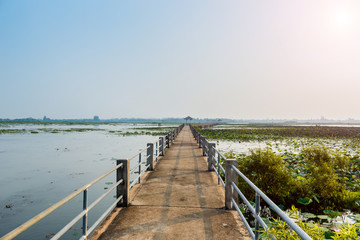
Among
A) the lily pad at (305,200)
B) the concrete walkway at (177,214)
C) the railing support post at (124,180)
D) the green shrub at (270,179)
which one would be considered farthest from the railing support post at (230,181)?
the lily pad at (305,200)

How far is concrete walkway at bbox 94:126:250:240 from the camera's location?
4.25 m

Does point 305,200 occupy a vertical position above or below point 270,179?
below

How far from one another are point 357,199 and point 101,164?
16.3 m

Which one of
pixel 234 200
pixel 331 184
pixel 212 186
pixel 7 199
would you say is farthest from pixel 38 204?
pixel 331 184

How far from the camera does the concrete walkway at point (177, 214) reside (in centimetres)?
425

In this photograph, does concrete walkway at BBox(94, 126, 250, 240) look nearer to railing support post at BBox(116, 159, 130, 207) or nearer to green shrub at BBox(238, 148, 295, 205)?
railing support post at BBox(116, 159, 130, 207)

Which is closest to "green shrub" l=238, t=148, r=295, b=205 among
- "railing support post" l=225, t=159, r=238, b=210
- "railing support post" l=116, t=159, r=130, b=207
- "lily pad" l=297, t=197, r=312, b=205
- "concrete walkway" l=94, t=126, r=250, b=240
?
"lily pad" l=297, t=197, r=312, b=205

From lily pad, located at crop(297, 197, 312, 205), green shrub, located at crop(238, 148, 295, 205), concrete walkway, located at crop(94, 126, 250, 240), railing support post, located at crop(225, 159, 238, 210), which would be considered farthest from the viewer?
green shrub, located at crop(238, 148, 295, 205)

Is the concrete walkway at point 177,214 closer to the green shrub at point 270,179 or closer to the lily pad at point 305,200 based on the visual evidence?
the green shrub at point 270,179

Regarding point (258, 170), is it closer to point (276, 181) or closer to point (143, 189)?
point (276, 181)

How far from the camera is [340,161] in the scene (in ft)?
37.6

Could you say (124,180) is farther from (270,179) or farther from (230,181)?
(270,179)

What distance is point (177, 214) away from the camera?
17.0 feet

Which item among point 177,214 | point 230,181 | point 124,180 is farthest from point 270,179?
point 124,180
